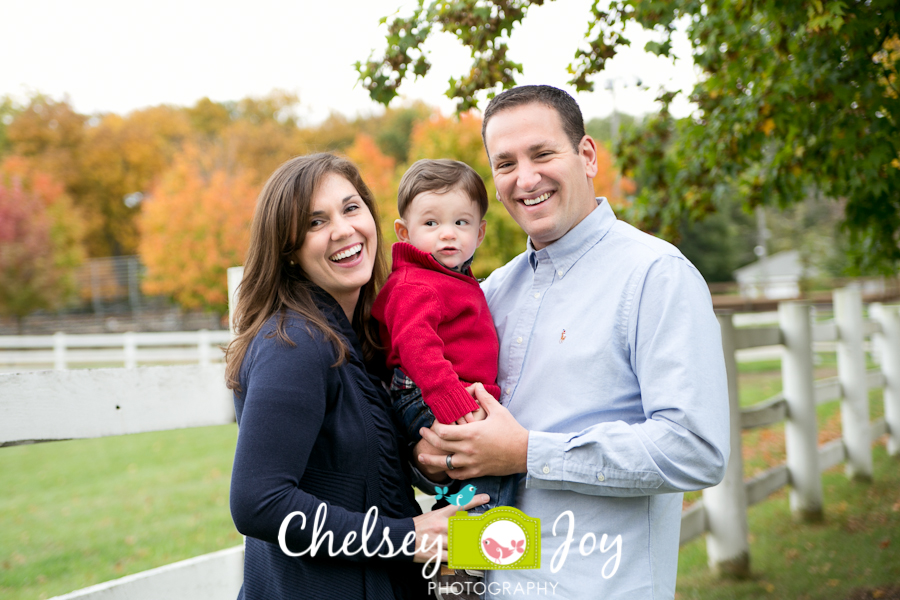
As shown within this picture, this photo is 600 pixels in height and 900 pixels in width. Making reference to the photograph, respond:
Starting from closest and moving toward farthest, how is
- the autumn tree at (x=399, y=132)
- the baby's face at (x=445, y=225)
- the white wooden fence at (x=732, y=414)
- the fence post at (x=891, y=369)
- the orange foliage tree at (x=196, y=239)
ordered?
1. the white wooden fence at (x=732, y=414)
2. the baby's face at (x=445, y=225)
3. the fence post at (x=891, y=369)
4. the orange foliage tree at (x=196, y=239)
5. the autumn tree at (x=399, y=132)

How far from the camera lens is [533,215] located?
2189 mm

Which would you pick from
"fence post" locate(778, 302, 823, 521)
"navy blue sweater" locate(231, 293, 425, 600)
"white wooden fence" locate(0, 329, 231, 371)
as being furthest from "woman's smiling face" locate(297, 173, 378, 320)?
"white wooden fence" locate(0, 329, 231, 371)

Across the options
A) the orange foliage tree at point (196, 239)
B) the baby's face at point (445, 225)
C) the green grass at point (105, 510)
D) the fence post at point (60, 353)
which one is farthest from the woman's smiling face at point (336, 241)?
the orange foliage tree at point (196, 239)

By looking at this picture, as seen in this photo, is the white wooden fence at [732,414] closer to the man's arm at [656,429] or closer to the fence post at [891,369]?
the fence post at [891,369]

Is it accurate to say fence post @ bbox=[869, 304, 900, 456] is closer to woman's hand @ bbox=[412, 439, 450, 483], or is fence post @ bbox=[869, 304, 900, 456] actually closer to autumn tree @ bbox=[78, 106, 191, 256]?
woman's hand @ bbox=[412, 439, 450, 483]

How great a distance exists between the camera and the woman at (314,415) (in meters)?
1.73

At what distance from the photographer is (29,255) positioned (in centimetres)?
2520

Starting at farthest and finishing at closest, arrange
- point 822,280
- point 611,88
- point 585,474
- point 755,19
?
point 822,280
point 611,88
point 755,19
point 585,474

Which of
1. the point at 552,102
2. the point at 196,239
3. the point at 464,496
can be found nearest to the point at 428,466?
the point at 464,496

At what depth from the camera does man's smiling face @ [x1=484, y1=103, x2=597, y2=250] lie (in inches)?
83.8

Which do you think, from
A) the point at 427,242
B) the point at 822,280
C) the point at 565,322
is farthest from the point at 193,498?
the point at 822,280

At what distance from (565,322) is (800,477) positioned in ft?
14.6

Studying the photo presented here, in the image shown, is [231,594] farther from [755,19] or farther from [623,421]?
[755,19]

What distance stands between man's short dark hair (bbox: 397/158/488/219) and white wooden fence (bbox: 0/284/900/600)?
734mm
